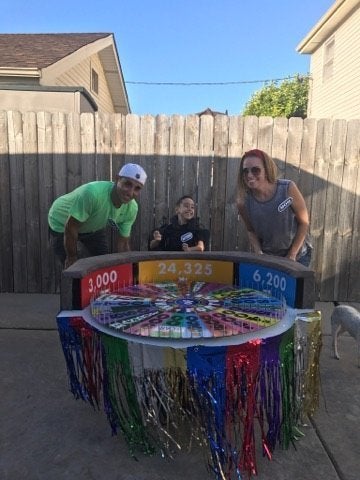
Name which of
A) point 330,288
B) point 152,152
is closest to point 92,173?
point 152,152

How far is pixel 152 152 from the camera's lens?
4793 mm

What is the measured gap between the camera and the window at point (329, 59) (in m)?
13.1

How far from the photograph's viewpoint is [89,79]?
13.1 meters

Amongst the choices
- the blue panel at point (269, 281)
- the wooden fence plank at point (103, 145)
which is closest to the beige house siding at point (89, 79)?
the wooden fence plank at point (103, 145)

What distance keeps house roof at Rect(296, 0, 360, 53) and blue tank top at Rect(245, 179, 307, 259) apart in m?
10.00

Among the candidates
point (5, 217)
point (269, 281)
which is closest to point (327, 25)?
point (5, 217)

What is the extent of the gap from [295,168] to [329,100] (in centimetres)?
988

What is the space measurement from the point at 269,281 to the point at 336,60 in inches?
466

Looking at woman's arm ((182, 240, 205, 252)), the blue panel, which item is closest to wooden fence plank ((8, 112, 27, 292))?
woman's arm ((182, 240, 205, 252))

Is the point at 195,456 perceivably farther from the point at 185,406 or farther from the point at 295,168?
the point at 295,168

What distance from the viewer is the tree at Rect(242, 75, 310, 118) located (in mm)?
28547

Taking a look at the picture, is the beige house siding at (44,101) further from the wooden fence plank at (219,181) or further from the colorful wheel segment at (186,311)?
the colorful wheel segment at (186,311)

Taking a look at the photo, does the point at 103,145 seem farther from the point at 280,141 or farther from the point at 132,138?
the point at 280,141

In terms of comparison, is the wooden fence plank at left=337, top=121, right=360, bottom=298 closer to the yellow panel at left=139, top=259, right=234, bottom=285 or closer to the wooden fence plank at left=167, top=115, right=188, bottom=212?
the wooden fence plank at left=167, top=115, right=188, bottom=212
